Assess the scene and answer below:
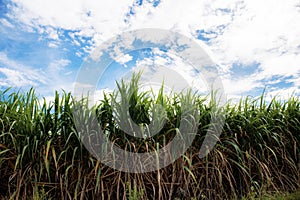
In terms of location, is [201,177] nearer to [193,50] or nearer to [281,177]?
[281,177]

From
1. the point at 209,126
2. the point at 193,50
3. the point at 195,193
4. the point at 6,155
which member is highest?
the point at 193,50

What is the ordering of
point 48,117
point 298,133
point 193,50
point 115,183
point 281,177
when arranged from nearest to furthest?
point 115,183 < point 48,117 < point 281,177 < point 298,133 < point 193,50

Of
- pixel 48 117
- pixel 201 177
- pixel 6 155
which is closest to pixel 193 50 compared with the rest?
pixel 201 177

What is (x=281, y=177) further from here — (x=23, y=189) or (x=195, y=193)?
(x=23, y=189)

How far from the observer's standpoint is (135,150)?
124 inches

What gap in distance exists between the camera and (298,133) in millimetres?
4098

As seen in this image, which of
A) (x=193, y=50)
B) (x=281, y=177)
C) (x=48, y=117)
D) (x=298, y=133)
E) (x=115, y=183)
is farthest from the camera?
(x=193, y=50)

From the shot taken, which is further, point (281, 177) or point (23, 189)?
point (281, 177)

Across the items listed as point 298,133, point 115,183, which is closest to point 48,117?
point 115,183

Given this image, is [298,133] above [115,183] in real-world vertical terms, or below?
above

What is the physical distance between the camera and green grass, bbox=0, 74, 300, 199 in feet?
10.2

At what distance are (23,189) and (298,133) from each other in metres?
3.50

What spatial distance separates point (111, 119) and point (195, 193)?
121cm

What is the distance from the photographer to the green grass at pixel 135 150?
3.10 metres
